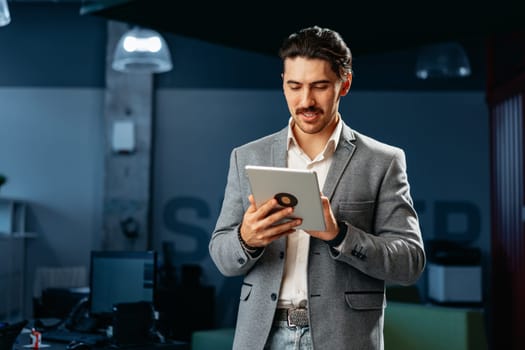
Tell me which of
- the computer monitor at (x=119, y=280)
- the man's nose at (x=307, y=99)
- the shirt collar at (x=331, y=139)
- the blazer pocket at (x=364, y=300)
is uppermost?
the man's nose at (x=307, y=99)

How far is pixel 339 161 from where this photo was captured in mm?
1815

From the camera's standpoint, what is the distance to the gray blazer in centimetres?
171

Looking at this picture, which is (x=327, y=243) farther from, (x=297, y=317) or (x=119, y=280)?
(x=119, y=280)

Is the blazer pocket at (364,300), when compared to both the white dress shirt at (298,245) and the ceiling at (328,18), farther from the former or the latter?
the ceiling at (328,18)

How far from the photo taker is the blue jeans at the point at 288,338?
5.67ft

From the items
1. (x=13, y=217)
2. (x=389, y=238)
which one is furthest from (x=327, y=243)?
(x=13, y=217)

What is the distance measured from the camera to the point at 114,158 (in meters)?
7.92

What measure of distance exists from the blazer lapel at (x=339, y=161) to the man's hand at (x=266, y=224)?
175 mm

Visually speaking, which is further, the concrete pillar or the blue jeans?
the concrete pillar

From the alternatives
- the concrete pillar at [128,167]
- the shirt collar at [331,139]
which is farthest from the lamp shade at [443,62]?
the shirt collar at [331,139]

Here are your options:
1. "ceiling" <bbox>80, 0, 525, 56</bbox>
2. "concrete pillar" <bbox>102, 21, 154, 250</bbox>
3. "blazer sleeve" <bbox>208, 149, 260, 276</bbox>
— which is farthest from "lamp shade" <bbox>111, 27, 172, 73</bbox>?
"blazer sleeve" <bbox>208, 149, 260, 276</bbox>

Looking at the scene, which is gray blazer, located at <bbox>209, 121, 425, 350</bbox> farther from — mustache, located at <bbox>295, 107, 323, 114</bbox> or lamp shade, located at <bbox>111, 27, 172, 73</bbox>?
lamp shade, located at <bbox>111, 27, 172, 73</bbox>

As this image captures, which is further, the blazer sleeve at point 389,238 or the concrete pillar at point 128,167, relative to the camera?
the concrete pillar at point 128,167

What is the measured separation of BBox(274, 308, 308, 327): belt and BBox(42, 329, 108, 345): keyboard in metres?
1.71
